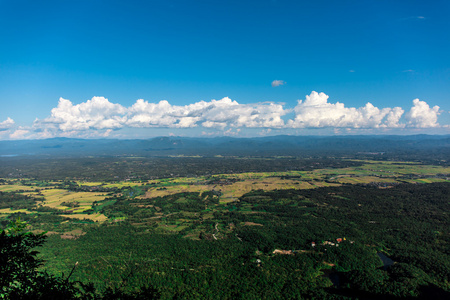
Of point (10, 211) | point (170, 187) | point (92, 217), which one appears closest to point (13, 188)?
point (10, 211)

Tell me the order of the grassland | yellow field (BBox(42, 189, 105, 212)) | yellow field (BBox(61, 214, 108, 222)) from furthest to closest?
1. the grassland
2. yellow field (BBox(42, 189, 105, 212))
3. yellow field (BBox(61, 214, 108, 222))

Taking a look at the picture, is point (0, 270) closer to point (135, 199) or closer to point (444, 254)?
point (444, 254)

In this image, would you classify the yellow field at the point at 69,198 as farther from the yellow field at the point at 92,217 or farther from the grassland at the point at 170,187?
the yellow field at the point at 92,217

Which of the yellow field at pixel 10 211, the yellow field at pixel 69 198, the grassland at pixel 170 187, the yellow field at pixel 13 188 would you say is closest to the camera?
the yellow field at pixel 10 211

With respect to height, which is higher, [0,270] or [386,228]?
[0,270]

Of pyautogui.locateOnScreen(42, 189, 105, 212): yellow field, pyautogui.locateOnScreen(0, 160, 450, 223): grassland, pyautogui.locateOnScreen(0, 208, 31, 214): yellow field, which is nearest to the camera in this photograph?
pyautogui.locateOnScreen(0, 208, 31, 214): yellow field

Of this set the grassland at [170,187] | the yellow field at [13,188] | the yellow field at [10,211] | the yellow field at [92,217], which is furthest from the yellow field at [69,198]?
the yellow field at [13,188]

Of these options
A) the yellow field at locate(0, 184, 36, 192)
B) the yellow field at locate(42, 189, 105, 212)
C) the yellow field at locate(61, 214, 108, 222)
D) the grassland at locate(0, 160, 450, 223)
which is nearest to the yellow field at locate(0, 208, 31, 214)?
the grassland at locate(0, 160, 450, 223)

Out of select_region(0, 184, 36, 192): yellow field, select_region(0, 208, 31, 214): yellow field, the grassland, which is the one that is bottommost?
the grassland

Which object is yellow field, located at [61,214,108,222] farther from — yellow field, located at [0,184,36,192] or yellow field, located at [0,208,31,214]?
yellow field, located at [0,184,36,192]

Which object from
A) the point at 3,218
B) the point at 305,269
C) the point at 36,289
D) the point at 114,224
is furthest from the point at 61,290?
the point at 3,218

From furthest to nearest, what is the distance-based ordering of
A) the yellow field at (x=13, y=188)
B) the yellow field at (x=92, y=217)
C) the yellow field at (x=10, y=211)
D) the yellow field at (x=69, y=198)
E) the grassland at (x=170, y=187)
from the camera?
1. the yellow field at (x=13, y=188)
2. the grassland at (x=170, y=187)
3. the yellow field at (x=69, y=198)
4. the yellow field at (x=10, y=211)
5. the yellow field at (x=92, y=217)
